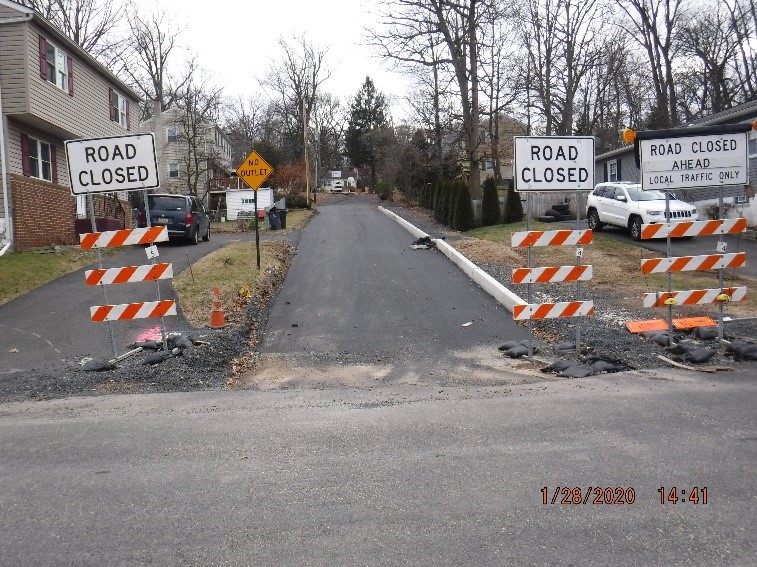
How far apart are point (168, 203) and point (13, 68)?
663 centimetres

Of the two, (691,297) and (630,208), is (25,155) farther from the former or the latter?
(691,297)

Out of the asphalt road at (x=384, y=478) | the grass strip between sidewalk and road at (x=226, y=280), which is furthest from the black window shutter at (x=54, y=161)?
the asphalt road at (x=384, y=478)

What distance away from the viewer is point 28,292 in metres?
14.2

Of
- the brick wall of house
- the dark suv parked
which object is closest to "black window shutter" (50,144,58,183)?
the brick wall of house

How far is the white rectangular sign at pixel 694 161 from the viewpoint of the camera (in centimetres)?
919

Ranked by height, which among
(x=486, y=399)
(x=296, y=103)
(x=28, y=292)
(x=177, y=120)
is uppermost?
(x=296, y=103)

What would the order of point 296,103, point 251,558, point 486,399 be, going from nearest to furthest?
point 251,558 → point 486,399 → point 296,103

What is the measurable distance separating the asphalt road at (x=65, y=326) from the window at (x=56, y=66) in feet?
28.8

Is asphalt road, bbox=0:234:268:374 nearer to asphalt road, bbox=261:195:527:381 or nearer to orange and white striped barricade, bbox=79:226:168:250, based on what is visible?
orange and white striped barricade, bbox=79:226:168:250

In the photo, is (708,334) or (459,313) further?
(459,313)

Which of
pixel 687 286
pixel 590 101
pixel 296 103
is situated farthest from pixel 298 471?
pixel 296 103

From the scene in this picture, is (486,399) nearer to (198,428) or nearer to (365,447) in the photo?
(365,447)

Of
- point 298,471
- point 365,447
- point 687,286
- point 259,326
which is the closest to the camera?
point 298,471

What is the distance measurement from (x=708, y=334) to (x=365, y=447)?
237 inches
